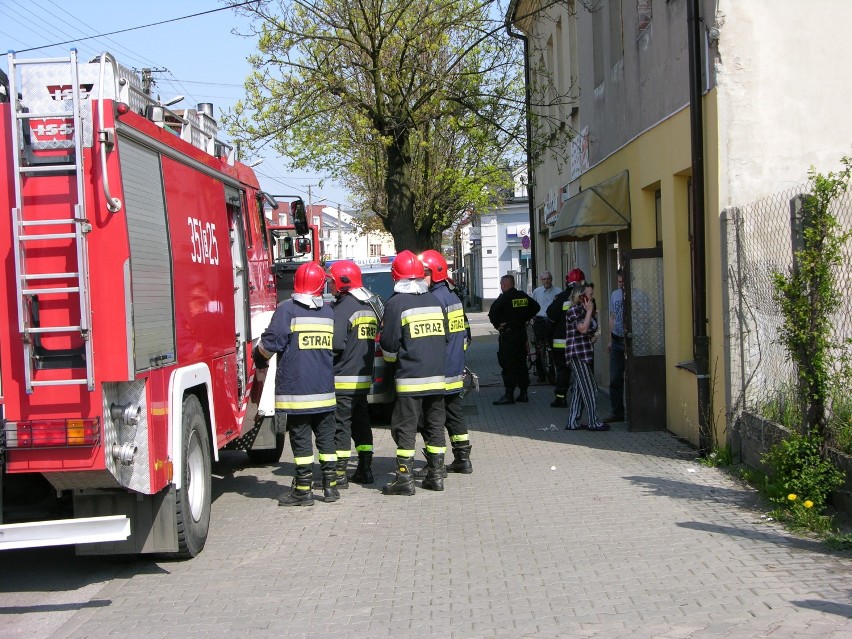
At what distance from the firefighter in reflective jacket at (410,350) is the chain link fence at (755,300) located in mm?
2553

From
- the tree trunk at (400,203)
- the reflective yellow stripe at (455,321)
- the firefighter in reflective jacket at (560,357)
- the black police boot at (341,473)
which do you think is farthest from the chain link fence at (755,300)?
the tree trunk at (400,203)

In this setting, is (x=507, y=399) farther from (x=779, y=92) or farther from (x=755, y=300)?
Result: (x=779, y=92)

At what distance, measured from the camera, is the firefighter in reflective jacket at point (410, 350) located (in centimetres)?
857

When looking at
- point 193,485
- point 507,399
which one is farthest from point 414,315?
point 507,399

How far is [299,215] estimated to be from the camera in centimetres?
1154

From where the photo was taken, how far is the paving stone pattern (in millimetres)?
5238

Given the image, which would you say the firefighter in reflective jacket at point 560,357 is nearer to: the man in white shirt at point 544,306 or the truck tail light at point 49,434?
the man in white shirt at point 544,306

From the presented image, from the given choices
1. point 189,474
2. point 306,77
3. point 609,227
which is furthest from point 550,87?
point 189,474

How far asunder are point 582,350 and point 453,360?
2882 millimetres

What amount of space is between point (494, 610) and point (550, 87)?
14.2 m

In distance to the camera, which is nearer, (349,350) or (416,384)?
(416,384)

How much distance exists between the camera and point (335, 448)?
28.3ft

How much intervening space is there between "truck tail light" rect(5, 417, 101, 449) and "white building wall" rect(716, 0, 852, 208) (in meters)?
5.92

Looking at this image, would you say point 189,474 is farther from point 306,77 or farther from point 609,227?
point 306,77
